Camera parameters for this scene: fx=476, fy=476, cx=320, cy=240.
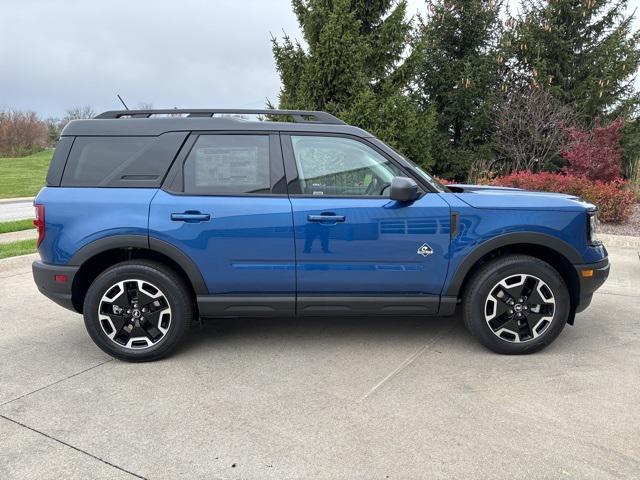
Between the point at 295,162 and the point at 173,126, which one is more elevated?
the point at 173,126

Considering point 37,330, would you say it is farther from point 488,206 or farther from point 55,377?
point 488,206

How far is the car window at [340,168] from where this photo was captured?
12.0 feet

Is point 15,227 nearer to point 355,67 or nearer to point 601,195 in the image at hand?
point 355,67

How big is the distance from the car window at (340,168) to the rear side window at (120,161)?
3.24ft

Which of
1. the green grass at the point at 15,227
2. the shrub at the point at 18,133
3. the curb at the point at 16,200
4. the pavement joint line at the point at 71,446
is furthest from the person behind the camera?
the shrub at the point at 18,133

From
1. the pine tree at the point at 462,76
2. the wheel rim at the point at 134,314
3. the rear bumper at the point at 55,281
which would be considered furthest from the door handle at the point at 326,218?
the pine tree at the point at 462,76

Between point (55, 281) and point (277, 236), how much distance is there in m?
1.72

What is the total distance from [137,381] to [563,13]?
1993cm

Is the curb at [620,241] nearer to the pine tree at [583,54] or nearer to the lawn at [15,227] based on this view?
the pine tree at [583,54]

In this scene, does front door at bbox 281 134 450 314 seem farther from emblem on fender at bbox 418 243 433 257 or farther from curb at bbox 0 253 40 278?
curb at bbox 0 253 40 278

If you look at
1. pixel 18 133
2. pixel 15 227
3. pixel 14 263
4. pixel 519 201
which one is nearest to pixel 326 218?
pixel 519 201

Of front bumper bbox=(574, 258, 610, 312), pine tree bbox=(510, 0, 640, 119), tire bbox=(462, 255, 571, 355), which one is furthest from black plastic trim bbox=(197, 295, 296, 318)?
pine tree bbox=(510, 0, 640, 119)

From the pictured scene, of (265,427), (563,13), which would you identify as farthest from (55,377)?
(563,13)

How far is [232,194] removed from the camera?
11.9ft
